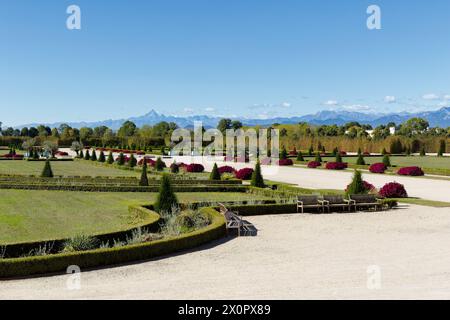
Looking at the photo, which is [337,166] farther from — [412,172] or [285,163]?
[412,172]

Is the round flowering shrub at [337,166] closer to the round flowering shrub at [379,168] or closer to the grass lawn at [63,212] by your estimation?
the round flowering shrub at [379,168]

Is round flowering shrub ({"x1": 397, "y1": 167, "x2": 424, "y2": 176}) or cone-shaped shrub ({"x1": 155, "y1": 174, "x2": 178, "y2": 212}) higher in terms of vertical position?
cone-shaped shrub ({"x1": 155, "y1": 174, "x2": 178, "y2": 212})

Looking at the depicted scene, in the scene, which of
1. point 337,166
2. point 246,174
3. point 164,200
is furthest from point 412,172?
point 164,200

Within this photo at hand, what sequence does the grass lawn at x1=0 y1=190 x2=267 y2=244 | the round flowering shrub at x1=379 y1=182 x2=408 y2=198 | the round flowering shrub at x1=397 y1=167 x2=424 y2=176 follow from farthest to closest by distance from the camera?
the round flowering shrub at x1=397 y1=167 x2=424 y2=176 → the round flowering shrub at x1=379 y1=182 x2=408 y2=198 → the grass lawn at x1=0 y1=190 x2=267 y2=244

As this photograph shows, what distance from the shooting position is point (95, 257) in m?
10.9

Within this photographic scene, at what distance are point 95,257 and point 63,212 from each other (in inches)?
324

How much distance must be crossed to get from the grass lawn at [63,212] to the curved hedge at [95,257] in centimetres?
251

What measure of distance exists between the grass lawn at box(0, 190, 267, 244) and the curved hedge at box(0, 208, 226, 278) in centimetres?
251

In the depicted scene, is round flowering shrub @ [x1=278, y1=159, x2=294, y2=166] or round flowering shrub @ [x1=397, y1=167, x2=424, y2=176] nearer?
round flowering shrub @ [x1=397, y1=167, x2=424, y2=176]

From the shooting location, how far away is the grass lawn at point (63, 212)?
48.5 feet

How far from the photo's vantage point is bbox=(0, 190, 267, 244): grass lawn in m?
14.8

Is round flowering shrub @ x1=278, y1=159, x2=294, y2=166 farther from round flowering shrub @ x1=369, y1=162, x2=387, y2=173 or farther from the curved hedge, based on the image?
the curved hedge

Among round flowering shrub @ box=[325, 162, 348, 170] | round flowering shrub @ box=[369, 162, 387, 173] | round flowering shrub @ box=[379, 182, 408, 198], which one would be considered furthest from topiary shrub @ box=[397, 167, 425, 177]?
round flowering shrub @ box=[379, 182, 408, 198]

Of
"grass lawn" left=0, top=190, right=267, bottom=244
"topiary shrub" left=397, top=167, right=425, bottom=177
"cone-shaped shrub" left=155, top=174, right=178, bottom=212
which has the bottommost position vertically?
"grass lawn" left=0, top=190, right=267, bottom=244
